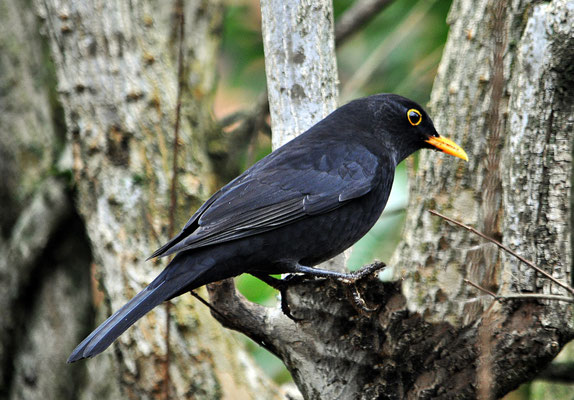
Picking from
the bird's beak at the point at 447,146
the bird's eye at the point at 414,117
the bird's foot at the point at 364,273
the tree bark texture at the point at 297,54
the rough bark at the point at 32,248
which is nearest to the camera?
the bird's foot at the point at 364,273

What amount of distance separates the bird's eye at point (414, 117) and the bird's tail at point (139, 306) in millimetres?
1611

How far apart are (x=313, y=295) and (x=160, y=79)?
2225 millimetres

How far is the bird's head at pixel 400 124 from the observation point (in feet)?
13.4

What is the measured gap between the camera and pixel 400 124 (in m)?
4.13

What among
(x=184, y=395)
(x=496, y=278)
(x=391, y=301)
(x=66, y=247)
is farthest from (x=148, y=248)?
(x=496, y=278)

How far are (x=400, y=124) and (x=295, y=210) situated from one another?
1011mm

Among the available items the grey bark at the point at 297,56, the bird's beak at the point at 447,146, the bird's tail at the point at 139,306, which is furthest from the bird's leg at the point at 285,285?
the bird's beak at the point at 447,146

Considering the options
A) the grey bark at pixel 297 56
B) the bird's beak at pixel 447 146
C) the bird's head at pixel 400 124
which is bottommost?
the bird's beak at pixel 447 146

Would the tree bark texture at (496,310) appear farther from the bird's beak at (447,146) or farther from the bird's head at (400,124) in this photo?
the bird's head at (400,124)

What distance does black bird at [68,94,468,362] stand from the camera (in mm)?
3205

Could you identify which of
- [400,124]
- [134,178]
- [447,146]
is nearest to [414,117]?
[400,124]

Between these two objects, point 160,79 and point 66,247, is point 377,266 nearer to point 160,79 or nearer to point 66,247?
point 160,79

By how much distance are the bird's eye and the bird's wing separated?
0.41m

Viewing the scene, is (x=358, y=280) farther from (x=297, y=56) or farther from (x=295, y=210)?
(x=297, y=56)
